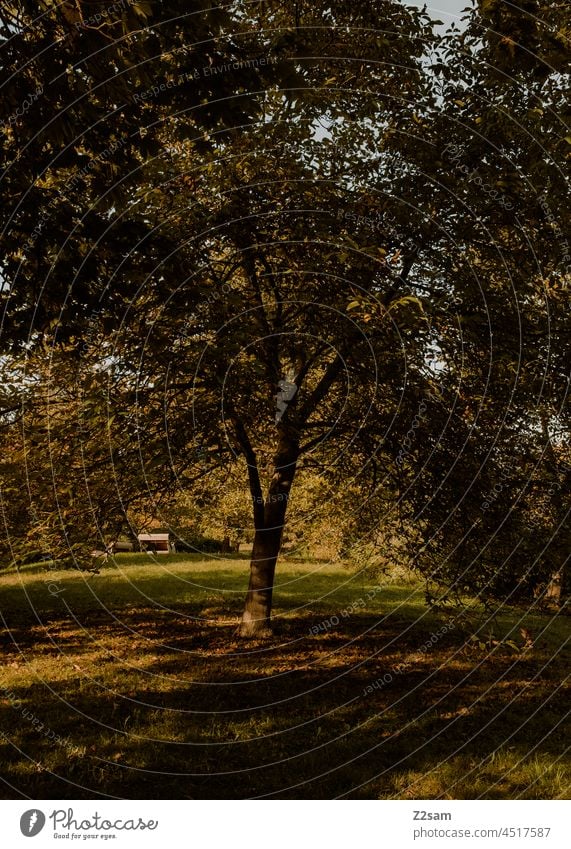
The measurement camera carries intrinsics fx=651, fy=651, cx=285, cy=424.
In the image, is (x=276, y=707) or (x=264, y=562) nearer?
(x=276, y=707)

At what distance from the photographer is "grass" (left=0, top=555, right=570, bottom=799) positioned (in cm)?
820

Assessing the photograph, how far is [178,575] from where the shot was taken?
→ 2812 cm

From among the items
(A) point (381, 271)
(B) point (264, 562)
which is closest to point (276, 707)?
(B) point (264, 562)

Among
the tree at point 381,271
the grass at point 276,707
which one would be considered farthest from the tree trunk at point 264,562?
the tree at point 381,271

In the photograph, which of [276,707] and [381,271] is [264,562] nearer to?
[276,707]

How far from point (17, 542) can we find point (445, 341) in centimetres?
945

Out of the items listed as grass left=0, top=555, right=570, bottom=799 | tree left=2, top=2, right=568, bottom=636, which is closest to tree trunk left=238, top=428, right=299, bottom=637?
grass left=0, top=555, right=570, bottom=799

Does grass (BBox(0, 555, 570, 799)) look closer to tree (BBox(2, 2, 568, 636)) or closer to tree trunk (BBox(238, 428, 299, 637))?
tree trunk (BBox(238, 428, 299, 637))

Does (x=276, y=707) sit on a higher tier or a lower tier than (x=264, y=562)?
lower

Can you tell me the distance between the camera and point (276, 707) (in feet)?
36.8

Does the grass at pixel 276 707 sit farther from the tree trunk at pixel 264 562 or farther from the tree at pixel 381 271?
the tree at pixel 381 271

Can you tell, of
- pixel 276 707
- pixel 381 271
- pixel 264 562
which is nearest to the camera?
pixel 276 707

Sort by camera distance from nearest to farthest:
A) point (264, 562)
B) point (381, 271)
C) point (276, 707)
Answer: point (276, 707), point (381, 271), point (264, 562)
